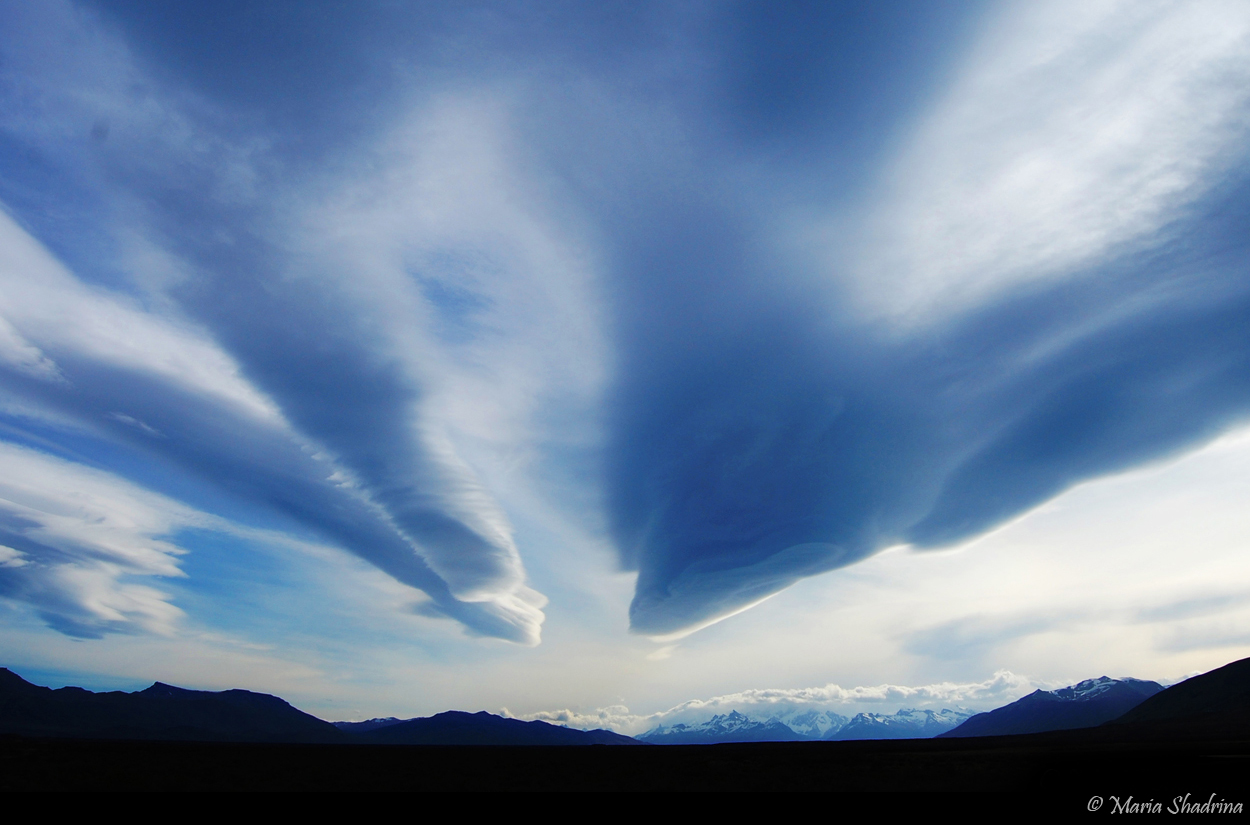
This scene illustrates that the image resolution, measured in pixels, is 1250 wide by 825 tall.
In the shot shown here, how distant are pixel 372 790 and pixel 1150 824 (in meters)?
47.1

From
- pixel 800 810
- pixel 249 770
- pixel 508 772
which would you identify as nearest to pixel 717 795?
pixel 800 810

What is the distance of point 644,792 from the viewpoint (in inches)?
1674

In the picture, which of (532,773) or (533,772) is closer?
(532,773)

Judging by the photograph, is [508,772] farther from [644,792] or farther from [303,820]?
[303,820]

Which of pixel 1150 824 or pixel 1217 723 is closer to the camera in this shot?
pixel 1150 824

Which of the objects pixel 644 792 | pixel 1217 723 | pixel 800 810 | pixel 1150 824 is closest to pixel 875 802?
pixel 800 810

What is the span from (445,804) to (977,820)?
29818 millimetres

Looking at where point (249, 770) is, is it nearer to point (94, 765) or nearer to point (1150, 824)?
point (94, 765)

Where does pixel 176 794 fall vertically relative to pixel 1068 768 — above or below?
below

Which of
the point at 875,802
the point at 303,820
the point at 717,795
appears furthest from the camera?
the point at 717,795

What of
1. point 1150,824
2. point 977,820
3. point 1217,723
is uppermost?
point 1150,824

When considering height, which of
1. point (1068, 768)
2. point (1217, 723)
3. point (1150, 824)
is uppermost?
point (1068, 768)

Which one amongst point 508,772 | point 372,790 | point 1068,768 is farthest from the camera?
point 508,772

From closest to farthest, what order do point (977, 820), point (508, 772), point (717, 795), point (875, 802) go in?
1. point (977, 820)
2. point (875, 802)
3. point (717, 795)
4. point (508, 772)
